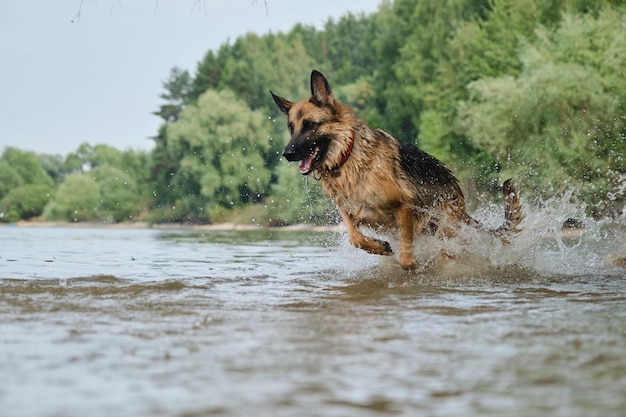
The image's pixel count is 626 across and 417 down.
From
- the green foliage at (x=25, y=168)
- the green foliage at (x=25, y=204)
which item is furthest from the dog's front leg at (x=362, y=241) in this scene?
the green foliage at (x=25, y=168)

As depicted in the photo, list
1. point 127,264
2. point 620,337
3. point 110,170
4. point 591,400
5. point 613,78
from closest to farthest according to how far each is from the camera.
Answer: point 591,400, point 620,337, point 127,264, point 613,78, point 110,170

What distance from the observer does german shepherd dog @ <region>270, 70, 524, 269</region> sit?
889cm

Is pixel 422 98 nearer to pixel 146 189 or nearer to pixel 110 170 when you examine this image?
pixel 146 189

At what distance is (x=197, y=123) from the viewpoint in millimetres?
63000

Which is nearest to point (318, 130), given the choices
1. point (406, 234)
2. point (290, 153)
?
point (290, 153)

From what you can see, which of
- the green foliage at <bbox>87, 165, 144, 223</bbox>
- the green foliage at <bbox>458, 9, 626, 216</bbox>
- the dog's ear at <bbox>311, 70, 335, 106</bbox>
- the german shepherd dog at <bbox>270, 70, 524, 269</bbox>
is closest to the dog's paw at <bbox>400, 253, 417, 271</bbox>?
the german shepherd dog at <bbox>270, 70, 524, 269</bbox>

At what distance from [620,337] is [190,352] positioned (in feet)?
7.56

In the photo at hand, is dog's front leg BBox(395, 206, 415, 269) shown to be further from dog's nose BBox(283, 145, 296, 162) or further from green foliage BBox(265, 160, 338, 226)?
green foliage BBox(265, 160, 338, 226)

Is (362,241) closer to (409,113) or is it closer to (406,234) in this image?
Answer: (406,234)

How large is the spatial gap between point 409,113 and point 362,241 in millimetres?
53959

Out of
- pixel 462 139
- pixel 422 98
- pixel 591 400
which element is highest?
pixel 422 98

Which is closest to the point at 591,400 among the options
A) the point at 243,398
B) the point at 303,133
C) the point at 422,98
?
the point at 243,398

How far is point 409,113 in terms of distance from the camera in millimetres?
62312

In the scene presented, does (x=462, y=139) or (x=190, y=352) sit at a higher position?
(x=462, y=139)
